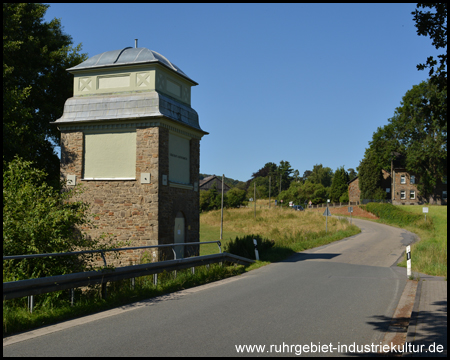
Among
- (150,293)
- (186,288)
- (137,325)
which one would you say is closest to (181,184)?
(186,288)

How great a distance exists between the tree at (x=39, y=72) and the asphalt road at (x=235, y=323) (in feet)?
52.5

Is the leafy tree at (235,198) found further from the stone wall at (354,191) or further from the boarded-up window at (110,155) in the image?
the boarded-up window at (110,155)

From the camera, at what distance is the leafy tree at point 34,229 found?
30.0 ft

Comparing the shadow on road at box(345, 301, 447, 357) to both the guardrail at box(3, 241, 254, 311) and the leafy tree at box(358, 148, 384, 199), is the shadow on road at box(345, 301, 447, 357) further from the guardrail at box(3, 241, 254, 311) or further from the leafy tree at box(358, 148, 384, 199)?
the leafy tree at box(358, 148, 384, 199)

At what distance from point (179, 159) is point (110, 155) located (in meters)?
3.21

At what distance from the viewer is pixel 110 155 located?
67.1 feet

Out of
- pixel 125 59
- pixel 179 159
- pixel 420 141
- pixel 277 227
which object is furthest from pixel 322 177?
pixel 125 59

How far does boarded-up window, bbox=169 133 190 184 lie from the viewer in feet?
68.5

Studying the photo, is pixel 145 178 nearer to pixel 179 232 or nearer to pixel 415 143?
pixel 179 232

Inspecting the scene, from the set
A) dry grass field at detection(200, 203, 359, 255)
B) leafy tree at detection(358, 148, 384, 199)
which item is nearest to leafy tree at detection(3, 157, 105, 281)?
dry grass field at detection(200, 203, 359, 255)

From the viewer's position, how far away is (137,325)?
7547 millimetres

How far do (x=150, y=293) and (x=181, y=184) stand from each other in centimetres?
1124

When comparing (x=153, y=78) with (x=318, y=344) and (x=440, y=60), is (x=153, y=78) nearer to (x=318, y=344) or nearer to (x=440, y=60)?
(x=440, y=60)

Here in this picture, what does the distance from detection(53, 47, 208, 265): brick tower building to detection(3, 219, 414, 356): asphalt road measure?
728cm
